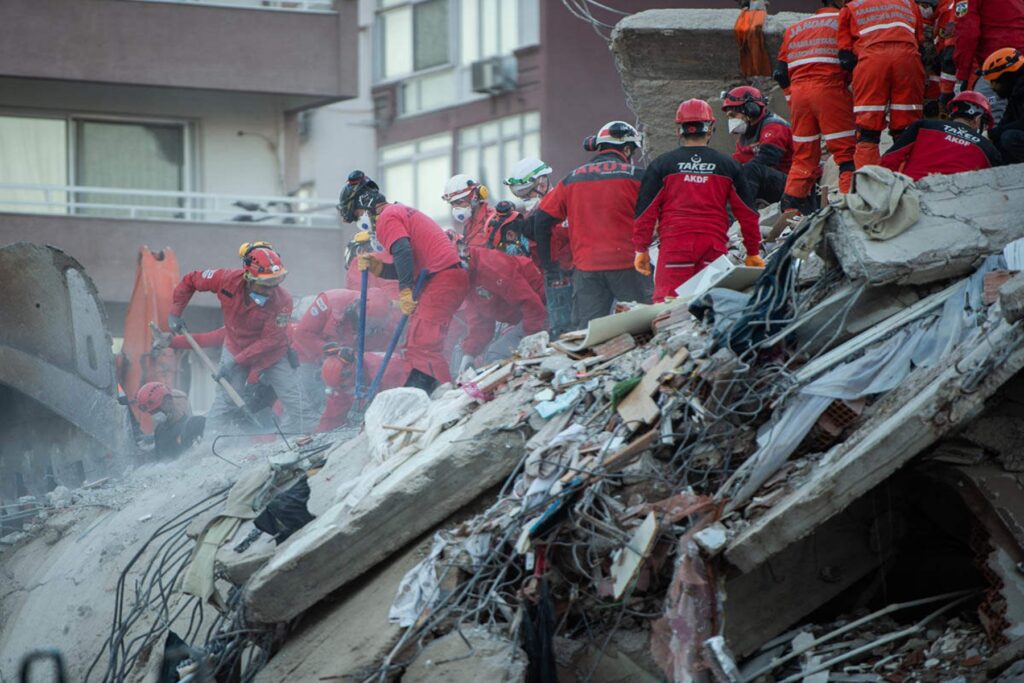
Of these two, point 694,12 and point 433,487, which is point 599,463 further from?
point 694,12

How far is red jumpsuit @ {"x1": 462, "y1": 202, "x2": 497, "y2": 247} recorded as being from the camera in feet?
42.2

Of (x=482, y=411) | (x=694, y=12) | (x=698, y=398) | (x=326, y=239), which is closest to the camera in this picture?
(x=698, y=398)

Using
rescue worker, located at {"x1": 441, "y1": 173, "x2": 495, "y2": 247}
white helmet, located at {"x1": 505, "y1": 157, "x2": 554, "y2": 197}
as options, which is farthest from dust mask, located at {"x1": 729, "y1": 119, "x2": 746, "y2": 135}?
rescue worker, located at {"x1": 441, "y1": 173, "x2": 495, "y2": 247}

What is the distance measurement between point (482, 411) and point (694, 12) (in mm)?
5956

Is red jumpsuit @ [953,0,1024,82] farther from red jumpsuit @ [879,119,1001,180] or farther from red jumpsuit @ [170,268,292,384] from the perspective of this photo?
red jumpsuit @ [170,268,292,384]

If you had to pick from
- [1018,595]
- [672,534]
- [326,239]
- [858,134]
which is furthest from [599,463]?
[326,239]

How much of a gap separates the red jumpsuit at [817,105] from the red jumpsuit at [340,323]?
4713mm

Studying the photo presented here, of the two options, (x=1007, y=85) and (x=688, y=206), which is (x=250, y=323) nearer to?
(x=688, y=206)

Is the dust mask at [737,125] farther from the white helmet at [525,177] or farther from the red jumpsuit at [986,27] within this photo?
the white helmet at [525,177]

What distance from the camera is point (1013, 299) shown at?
692 centimetres

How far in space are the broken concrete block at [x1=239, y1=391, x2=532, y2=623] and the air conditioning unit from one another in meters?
17.0

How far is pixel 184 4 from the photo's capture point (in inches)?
812

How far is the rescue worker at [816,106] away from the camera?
34.9ft

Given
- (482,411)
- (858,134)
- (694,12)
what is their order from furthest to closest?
(694,12) → (858,134) → (482,411)
